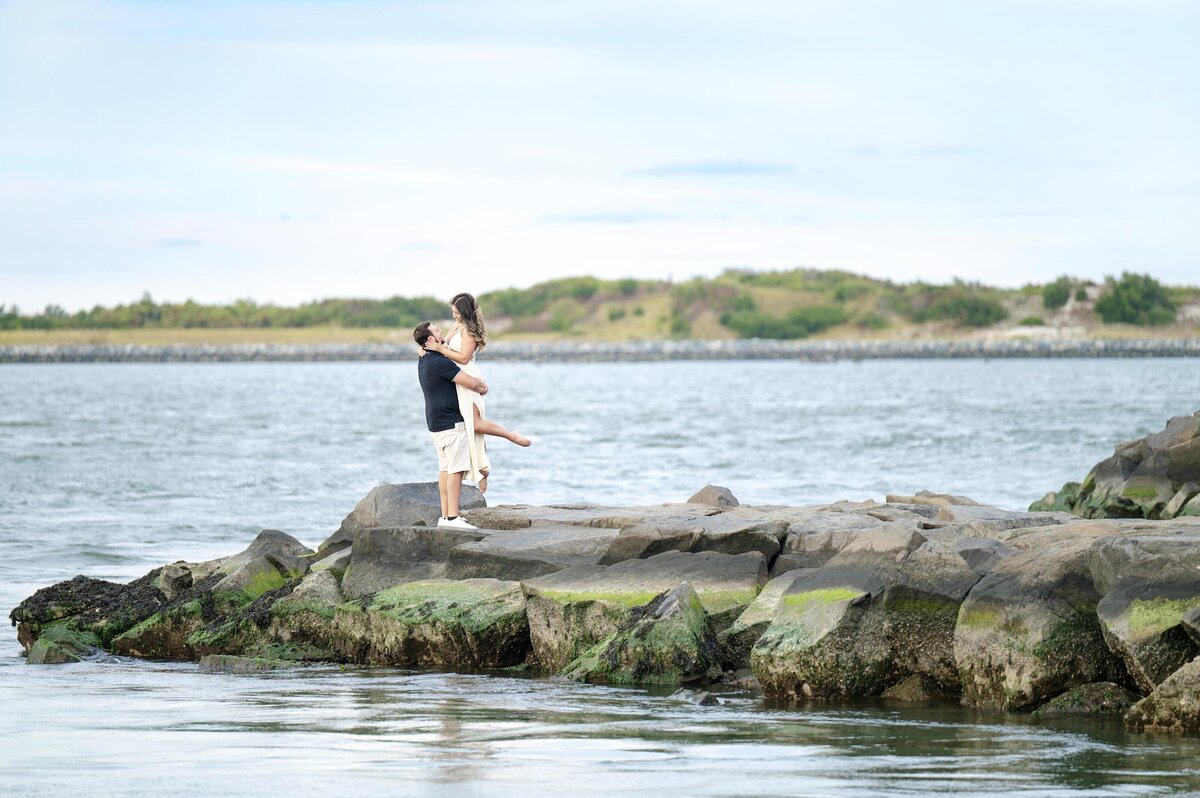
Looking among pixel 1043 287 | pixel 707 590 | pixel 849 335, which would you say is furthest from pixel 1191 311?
pixel 707 590

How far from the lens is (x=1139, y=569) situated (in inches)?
393

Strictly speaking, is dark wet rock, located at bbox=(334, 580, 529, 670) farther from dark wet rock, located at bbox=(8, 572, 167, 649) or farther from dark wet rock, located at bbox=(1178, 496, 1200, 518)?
dark wet rock, located at bbox=(1178, 496, 1200, 518)

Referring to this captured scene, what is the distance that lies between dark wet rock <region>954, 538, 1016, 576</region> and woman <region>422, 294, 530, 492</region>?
3573mm

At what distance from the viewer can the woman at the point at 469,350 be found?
43.4ft

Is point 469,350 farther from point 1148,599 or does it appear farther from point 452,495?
point 1148,599

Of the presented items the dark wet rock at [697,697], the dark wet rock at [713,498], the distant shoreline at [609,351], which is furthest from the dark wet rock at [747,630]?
the distant shoreline at [609,351]

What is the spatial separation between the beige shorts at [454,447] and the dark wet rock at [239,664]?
2023mm

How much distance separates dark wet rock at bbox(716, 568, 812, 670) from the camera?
37.4 ft

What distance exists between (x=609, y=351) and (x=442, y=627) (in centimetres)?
13537

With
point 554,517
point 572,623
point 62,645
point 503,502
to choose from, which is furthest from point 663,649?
point 503,502

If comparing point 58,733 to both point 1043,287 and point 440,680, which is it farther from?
point 1043,287

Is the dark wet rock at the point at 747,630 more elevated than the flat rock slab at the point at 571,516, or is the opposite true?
the flat rock slab at the point at 571,516

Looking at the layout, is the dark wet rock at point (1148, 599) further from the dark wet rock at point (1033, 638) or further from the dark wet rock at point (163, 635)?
the dark wet rock at point (163, 635)

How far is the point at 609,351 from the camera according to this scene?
14750 cm
